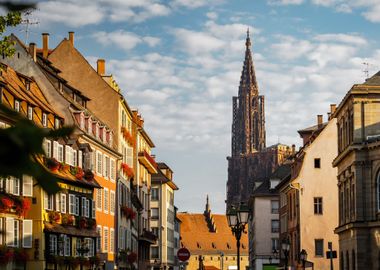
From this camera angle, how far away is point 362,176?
53125 mm

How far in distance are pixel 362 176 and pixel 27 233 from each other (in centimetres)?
2051

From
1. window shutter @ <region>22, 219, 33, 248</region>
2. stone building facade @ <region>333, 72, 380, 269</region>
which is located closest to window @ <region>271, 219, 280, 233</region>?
stone building facade @ <region>333, 72, 380, 269</region>

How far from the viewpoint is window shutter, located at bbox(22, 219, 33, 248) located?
4497 cm

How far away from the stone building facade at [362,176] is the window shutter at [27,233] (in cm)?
1963

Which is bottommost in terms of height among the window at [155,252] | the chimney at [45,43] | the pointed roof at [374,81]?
the window at [155,252]

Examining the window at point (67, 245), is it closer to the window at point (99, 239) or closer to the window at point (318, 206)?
the window at point (99, 239)

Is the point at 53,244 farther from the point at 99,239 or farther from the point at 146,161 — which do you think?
the point at 146,161

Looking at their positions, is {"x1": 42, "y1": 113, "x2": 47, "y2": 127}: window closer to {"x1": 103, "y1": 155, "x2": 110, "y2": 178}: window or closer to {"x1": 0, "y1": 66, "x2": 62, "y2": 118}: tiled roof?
{"x1": 0, "y1": 66, "x2": 62, "y2": 118}: tiled roof

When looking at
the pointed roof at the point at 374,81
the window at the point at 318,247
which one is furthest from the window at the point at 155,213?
the pointed roof at the point at 374,81

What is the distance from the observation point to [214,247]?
644ft

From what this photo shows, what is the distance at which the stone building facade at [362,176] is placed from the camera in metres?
52.2

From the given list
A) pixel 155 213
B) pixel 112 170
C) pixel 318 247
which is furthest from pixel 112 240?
pixel 155 213

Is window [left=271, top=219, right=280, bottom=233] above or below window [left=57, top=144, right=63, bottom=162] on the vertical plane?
below

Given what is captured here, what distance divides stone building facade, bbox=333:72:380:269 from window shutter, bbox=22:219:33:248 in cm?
1963
